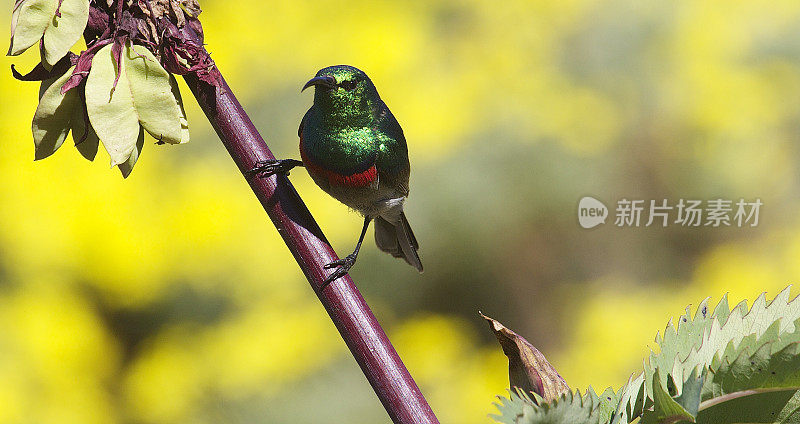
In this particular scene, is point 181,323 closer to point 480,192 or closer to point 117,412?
point 117,412

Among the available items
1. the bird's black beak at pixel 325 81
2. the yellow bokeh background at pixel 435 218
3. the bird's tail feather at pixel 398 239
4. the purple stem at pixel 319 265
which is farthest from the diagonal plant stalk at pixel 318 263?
the yellow bokeh background at pixel 435 218

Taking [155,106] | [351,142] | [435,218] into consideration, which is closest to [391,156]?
[351,142]

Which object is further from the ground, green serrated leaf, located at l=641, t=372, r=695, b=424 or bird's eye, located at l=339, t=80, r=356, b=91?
green serrated leaf, located at l=641, t=372, r=695, b=424

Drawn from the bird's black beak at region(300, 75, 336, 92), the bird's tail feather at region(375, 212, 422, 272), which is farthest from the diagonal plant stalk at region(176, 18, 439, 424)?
the bird's tail feather at region(375, 212, 422, 272)

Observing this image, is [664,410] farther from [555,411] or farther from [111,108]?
[111,108]

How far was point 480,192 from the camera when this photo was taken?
1.52 metres

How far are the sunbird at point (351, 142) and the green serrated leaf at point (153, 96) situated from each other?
23cm

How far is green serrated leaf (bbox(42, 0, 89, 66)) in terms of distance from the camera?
271 millimetres

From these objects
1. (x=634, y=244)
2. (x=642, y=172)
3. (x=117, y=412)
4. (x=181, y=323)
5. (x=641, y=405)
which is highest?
(x=641, y=405)

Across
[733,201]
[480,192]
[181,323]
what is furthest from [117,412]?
[733,201]

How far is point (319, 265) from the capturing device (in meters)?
0.29

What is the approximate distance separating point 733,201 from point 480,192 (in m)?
0.53

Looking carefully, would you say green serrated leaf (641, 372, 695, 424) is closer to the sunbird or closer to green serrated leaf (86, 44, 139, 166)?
green serrated leaf (86, 44, 139, 166)

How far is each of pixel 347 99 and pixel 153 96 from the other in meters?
0.32
